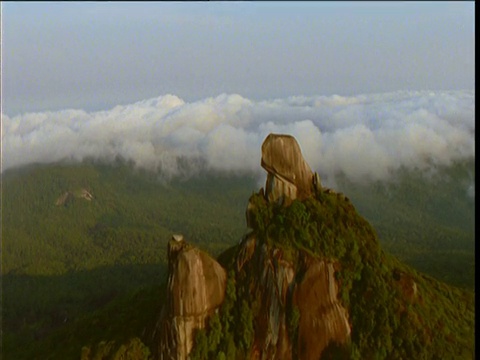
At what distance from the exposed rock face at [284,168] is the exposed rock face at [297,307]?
3.76m

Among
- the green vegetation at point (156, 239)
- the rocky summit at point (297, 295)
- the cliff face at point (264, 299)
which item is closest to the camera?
the rocky summit at point (297, 295)

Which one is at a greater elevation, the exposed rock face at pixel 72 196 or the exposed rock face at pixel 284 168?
the exposed rock face at pixel 284 168

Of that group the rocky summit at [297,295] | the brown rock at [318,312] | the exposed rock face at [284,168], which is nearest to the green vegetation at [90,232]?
the rocky summit at [297,295]

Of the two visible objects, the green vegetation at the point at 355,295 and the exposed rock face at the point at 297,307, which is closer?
the green vegetation at the point at 355,295

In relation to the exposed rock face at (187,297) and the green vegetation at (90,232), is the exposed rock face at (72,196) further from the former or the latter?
the exposed rock face at (187,297)

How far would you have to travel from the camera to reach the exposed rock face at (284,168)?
85.2 ft

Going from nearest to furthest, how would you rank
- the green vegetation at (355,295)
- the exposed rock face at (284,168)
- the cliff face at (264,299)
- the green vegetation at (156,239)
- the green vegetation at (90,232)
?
the green vegetation at (355,295) → the cliff face at (264,299) → the green vegetation at (156,239) → the exposed rock face at (284,168) → the green vegetation at (90,232)

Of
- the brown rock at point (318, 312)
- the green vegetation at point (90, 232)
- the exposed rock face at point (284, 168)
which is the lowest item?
the green vegetation at point (90, 232)

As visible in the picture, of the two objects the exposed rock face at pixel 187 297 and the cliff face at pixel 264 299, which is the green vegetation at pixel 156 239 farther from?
the exposed rock face at pixel 187 297

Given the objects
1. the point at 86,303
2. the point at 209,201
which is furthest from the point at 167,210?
the point at 86,303

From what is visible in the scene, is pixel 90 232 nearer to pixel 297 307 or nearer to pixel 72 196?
pixel 72 196

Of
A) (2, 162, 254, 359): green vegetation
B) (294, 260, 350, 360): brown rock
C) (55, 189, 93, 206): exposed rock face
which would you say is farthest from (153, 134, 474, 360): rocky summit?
(55, 189, 93, 206): exposed rock face

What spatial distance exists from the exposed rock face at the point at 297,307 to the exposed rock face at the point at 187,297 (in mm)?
3009

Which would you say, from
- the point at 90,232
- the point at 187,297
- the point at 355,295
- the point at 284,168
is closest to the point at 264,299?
the point at 187,297
